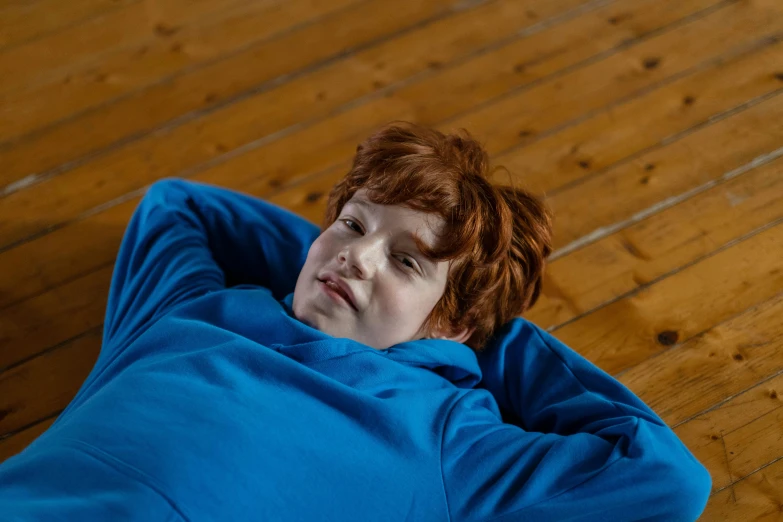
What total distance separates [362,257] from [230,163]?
0.64m

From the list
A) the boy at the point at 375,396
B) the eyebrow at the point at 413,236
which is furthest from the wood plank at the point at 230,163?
the eyebrow at the point at 413,236

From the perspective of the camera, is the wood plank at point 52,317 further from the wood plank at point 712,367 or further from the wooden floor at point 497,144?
the wood plank at point 712,367

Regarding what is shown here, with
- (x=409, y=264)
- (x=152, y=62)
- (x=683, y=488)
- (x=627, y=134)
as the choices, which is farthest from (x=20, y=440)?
(x=627, y=134)

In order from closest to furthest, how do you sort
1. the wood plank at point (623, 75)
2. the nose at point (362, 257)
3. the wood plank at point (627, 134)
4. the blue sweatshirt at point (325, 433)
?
the blue sweatshirt at point (325, 433), the nose at point (362, 257), the wood plank at point (627, 134), the wood plank at point (623, 75)

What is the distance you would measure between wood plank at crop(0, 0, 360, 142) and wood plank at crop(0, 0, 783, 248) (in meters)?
0.17

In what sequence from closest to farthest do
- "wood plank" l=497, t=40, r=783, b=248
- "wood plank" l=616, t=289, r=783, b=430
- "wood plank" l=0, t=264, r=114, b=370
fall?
"wood plank" l=616, t=289, r=783, b=430 → "wood plank" l=0, t=264, r=114, b=370 → "wood plank" l=497, t=40, r=783, b=248

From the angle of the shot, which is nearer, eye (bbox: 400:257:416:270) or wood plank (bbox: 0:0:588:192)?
eye (bbox: 400:257:416:270)

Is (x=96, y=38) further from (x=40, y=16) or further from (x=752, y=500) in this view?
(x=752, y=500)

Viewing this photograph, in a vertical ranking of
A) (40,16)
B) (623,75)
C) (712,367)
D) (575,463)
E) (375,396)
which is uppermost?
(40,16)

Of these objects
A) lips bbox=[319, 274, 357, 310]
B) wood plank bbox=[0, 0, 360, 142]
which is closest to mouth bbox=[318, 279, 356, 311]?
lips bbox=[319, 274, 357, 310]

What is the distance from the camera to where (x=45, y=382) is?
1.32m

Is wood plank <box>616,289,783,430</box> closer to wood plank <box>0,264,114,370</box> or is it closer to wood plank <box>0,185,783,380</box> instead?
wood plank <box>0,185,783,380</box>

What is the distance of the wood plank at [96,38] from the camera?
1.72m

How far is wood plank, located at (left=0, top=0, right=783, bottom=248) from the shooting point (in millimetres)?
1531
